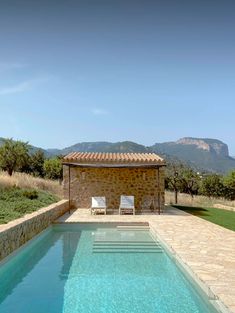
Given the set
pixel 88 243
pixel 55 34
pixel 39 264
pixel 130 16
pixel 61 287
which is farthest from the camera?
pixel 55 34

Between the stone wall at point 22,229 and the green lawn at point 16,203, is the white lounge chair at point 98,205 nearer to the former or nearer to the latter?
the green lawn at point 16,203

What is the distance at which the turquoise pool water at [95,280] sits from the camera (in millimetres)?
5547

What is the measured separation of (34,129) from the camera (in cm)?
2516

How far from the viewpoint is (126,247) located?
10375mm

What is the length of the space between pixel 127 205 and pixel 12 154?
15.3m

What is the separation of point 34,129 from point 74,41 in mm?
12283

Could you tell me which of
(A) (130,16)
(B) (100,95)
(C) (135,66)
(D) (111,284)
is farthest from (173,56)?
(D) (111,284)

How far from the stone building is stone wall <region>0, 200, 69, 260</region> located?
156 inches

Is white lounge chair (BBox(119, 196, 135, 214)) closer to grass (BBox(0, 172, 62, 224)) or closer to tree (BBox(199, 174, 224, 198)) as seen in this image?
grass (BBox(0, 172, 62, 224))

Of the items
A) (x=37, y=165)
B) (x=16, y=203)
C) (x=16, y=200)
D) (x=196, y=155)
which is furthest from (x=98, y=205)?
(x=196, y=155)

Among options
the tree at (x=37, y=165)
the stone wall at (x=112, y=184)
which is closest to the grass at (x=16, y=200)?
the stone wall at (x=112, y=184)

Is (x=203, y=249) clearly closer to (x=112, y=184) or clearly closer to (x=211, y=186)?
(x=112, y=184)

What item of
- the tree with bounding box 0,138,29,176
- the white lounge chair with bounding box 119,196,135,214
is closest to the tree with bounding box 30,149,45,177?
the tree with bounding box 0,138,29,176

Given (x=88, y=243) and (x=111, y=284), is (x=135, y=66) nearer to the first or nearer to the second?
(x=88, y=243)
